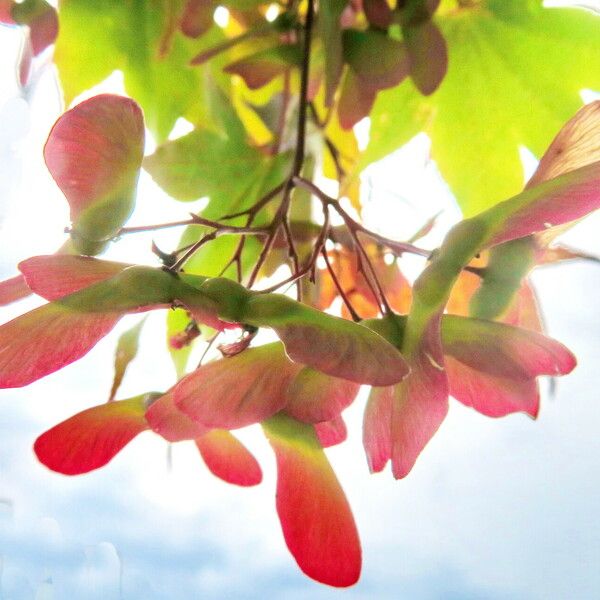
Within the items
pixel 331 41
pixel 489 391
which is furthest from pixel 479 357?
pixel 331 41

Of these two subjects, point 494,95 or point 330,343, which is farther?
point 494,95

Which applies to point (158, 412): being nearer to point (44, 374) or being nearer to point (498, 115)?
point (44, 374)

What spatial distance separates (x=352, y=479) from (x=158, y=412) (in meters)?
0.26

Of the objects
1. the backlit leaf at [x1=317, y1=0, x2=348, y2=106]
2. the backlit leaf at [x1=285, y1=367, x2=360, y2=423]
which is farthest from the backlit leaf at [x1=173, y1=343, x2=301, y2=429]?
the backlit leaf at [x1=317, y1=0, x2=348, y2=106]

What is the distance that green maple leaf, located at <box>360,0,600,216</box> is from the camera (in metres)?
0.23

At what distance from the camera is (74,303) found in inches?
4.5

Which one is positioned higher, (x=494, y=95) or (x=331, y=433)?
(x=494, y=95)

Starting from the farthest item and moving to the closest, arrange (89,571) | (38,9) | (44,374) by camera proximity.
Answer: (89,571) → (38,9) → (44,374)

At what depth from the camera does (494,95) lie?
0.24m

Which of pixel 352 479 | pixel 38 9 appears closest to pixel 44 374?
pixel 38 9

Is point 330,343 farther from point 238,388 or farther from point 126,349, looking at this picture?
point 126,349

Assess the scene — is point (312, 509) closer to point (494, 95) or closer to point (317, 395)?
point (317, 395)

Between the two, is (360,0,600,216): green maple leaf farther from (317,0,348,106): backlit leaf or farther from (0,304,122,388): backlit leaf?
(0,304,122,388): backlit leaf

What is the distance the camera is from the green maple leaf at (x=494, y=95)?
0.23 m
